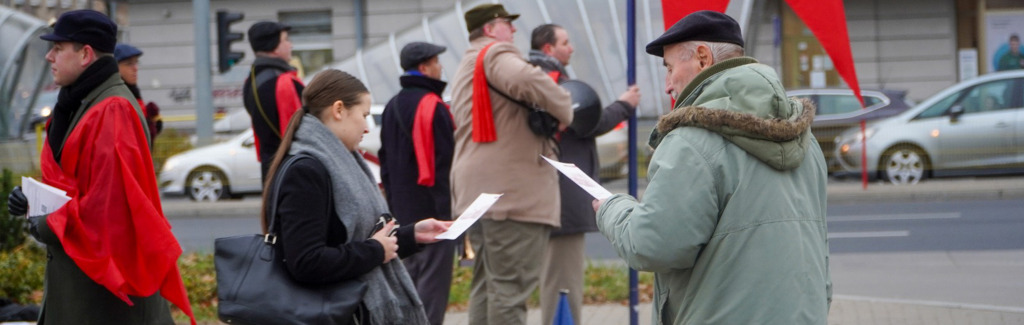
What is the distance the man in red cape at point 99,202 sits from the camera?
4.26 metres

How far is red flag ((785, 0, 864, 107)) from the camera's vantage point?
4.57 meters

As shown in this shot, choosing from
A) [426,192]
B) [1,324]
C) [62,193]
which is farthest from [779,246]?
[1,324]

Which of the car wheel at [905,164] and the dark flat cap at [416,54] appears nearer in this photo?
the dark flat cap at [416,54]

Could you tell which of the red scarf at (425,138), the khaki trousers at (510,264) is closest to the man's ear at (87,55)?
the khaki trousers at (510,264)

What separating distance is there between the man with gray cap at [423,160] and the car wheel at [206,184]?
13.1 m

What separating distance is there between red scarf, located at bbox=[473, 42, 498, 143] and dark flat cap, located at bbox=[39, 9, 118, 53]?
73.6 inches

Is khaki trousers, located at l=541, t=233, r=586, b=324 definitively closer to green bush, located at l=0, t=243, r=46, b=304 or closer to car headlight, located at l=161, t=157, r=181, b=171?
green bush, located at l=0, t=243, r=46, b=304

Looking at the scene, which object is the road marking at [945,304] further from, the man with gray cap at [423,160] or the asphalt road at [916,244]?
Answer: the man with gray cap at [423,160]

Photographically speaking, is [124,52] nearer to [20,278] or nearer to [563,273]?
[20,278]

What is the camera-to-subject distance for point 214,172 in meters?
19.4

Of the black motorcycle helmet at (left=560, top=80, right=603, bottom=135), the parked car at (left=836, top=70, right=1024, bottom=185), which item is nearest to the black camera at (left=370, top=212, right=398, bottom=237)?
the black motorcycle helmet at (left=560, top=80, right=603, bottom=135)

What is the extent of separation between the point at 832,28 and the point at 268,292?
230 centimetres

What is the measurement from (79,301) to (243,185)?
49.6 feet

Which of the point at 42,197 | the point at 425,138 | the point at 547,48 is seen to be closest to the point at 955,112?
the point at 547,48
